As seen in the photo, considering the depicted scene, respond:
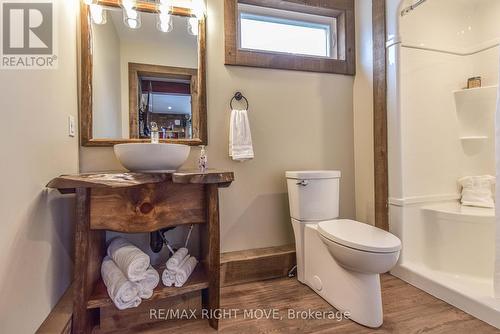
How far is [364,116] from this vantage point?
2.10m

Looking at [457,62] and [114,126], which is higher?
[457,62]

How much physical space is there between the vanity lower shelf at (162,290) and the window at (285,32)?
1.59m

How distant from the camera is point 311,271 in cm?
170

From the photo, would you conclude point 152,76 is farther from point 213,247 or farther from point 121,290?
point 121,290

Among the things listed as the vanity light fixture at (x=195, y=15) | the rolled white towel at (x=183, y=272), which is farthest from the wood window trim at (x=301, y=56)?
the rolled white towel at (x=183, y=272)

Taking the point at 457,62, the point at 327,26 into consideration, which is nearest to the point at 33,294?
the point at 327,26

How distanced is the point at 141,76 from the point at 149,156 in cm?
75

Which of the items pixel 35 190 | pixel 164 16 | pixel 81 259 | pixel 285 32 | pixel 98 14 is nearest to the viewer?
pixel 35 190

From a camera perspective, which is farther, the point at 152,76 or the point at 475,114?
the point at 475,114

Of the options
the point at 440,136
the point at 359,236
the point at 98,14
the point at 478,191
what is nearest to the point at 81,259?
the point at 359,236

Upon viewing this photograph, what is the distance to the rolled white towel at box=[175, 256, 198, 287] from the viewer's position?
1.33 metres

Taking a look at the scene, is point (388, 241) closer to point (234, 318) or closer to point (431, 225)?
point (431, 225)

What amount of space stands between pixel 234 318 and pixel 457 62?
2.44 meters

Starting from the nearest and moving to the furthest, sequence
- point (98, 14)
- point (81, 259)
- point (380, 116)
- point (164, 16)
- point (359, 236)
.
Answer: point (81, 259), point (359, 236), point (98, 14), point (164, 16), point (380, 116)
